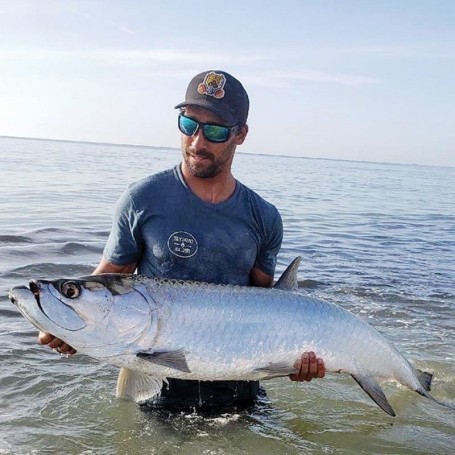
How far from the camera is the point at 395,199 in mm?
35469

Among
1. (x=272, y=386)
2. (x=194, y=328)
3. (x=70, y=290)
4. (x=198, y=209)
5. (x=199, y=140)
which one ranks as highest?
(x=199, y=140)

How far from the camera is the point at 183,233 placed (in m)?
4.50

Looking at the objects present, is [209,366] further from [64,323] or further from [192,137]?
[192,137]

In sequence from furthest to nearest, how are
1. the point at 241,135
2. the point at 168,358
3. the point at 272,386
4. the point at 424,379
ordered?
the point at 272,386 < the point at 424,379 < the point at 241,135 < the point at 168,358

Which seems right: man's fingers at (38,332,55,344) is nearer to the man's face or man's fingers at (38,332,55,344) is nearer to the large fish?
the large fish

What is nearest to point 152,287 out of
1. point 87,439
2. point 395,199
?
point 87,439

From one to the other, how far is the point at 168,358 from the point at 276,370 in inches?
28.4

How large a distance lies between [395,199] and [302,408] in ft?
101

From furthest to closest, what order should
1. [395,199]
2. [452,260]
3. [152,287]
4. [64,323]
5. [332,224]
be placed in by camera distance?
[395,199], [332,224], [452,260], [152,287], [64,323]

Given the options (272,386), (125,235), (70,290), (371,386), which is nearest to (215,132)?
(125,235)

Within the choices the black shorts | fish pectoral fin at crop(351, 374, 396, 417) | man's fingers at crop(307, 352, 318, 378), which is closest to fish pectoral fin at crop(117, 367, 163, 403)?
the black shorts

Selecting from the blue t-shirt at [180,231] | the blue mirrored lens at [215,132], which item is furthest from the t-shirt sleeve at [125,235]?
the blue mirrored lens at [215,132]

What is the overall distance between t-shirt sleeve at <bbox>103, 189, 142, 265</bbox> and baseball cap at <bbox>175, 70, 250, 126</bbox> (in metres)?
0.75

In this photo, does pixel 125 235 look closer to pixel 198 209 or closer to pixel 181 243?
pixel 181 243
